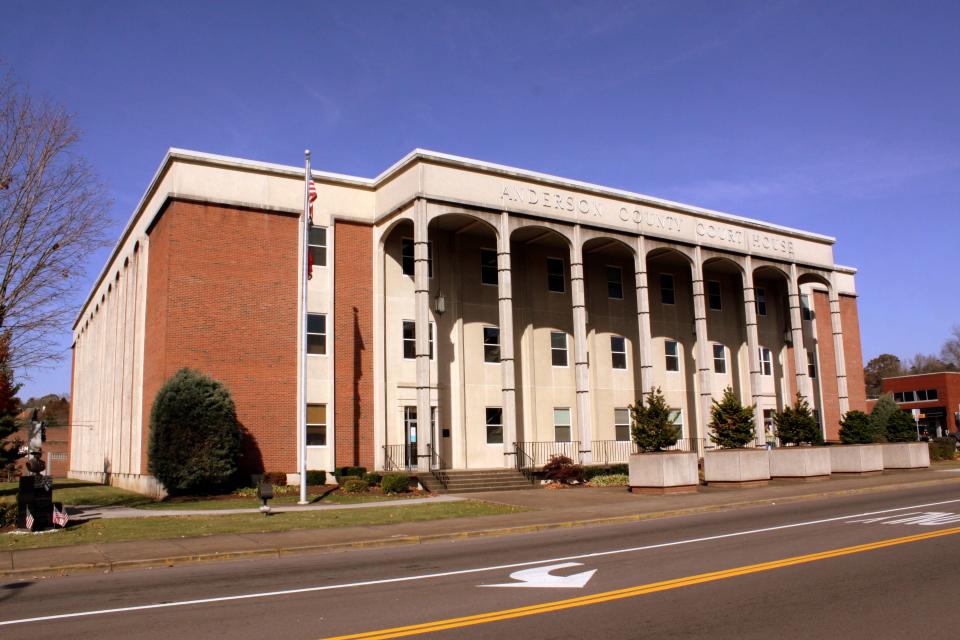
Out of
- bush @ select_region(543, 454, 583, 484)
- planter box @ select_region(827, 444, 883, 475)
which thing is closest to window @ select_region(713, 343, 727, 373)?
planter box @ select_region(827, 444, 883, 475)

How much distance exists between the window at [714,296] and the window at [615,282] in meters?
7.03

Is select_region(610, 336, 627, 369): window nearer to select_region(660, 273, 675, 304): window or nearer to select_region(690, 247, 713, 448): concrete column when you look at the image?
select_region(690, 247, 713, 448): concrete column

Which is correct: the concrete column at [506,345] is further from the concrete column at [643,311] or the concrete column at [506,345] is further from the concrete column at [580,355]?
the concrete column at [643,311]

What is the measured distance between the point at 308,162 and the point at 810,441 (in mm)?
22532

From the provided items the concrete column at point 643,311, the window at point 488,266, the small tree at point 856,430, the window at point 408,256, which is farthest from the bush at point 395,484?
the small tree at point 856,430

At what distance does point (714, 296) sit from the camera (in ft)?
145

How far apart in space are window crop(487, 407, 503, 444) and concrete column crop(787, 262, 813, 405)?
17490 mm

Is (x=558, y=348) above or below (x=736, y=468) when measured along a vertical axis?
above

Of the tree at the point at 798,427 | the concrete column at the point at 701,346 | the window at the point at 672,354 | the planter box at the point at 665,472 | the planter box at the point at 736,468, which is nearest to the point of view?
the planter box at the point at 665,472

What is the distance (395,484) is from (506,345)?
7.65 meters

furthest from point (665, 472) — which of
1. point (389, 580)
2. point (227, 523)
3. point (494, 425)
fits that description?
point (389, 580)

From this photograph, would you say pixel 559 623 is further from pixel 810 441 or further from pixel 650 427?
pixel 810 441

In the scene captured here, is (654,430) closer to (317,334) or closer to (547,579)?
(317,334)

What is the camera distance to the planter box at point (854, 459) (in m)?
30.4
